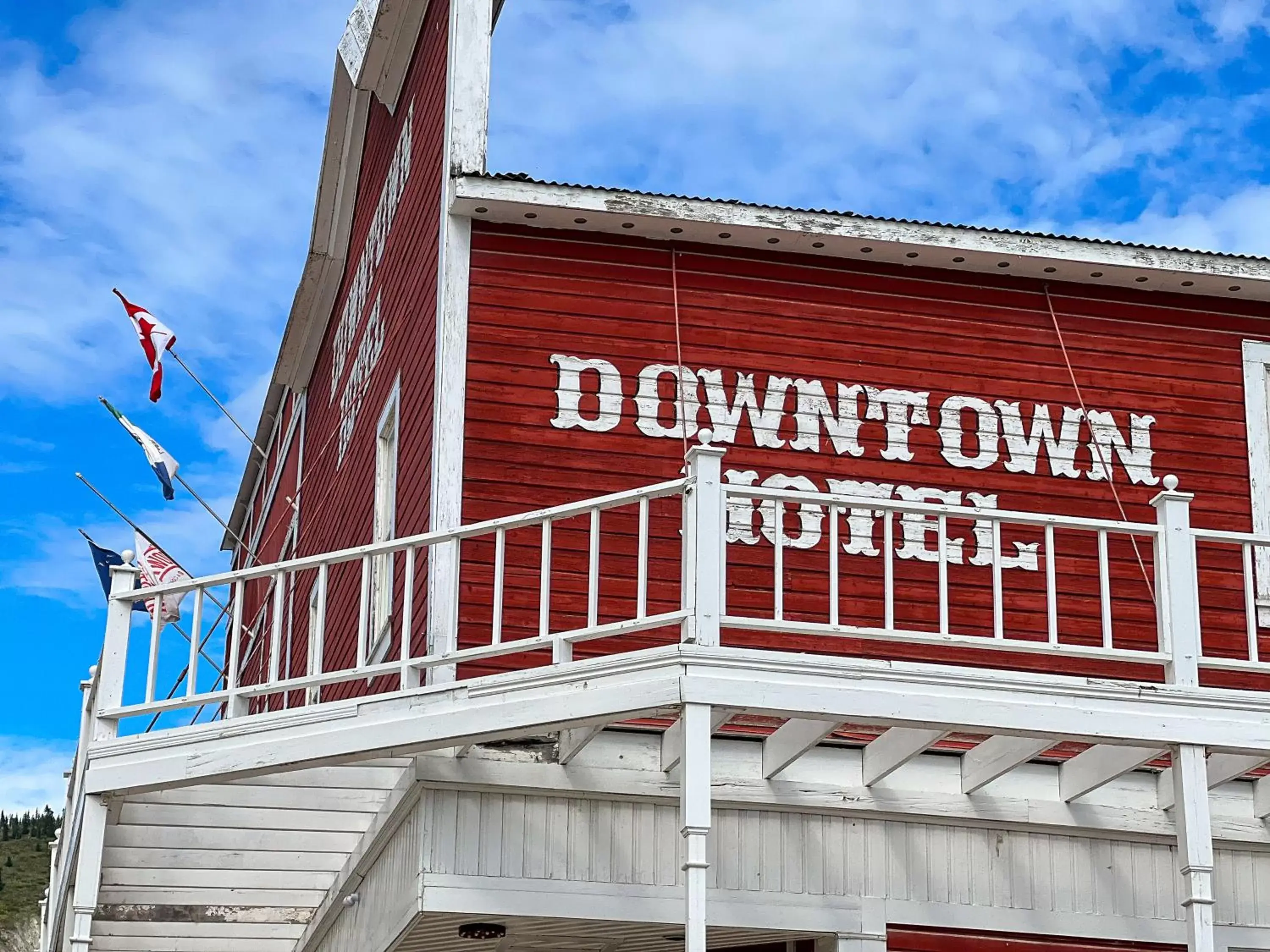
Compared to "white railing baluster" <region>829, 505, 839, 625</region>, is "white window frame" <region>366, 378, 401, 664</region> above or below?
above

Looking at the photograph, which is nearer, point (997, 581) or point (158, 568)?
point (997, 581)

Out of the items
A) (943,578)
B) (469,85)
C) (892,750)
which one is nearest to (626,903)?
(892,750)

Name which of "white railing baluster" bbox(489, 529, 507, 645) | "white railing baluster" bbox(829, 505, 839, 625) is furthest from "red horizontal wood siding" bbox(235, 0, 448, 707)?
"white railing baluster" bbox(829, 505, 839, 625)

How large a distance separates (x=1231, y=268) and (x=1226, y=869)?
4899mm

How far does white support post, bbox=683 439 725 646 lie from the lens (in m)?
10.8

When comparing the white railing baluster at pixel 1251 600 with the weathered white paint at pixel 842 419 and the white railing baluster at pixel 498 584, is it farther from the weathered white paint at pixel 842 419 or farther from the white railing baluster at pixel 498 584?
the white railing baluster at pixel 498 584

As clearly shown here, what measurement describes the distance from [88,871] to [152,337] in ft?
38.9

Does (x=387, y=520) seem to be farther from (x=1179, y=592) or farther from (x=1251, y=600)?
(x=1251, y=600)

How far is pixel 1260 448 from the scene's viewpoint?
15.6 metres

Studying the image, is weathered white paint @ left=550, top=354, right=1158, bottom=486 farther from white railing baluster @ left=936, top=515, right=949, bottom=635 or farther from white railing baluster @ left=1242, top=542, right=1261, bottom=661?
white railing baluster @ left=1242, top=542, right=1261, bottom=661

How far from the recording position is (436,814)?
12.3m

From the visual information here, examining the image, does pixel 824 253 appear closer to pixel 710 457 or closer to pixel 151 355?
pixel 710 457

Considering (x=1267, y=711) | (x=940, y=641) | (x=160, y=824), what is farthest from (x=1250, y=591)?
(x=160, y=824)

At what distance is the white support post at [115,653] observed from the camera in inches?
460
